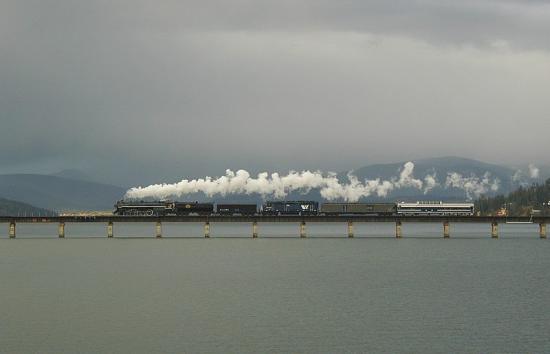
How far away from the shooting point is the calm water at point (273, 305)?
2420 inches

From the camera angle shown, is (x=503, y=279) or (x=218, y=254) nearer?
(x=503, y=279)

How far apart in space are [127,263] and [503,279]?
58144 mm

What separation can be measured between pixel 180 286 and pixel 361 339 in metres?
40.9

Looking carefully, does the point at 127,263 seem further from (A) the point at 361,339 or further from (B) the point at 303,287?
(A) the point at 361,339

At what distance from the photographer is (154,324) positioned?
6950 centimetres

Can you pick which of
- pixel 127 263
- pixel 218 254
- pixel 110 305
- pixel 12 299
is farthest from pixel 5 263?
pixel 110 305

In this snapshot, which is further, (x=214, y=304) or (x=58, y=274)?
(x=58, y=274)

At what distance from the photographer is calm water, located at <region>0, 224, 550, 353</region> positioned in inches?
2420

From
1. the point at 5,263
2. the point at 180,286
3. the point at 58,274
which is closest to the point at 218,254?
the point at 5,263

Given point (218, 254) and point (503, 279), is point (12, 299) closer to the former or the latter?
point (503, 279)

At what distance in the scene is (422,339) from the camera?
62438 millimetres

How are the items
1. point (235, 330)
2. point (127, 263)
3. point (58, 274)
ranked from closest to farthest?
point (235, 330) → point (58, 274) → point (127, 263)

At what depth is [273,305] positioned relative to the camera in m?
82.6

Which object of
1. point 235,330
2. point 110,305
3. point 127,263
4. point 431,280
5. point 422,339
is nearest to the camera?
Result: point 422,339
